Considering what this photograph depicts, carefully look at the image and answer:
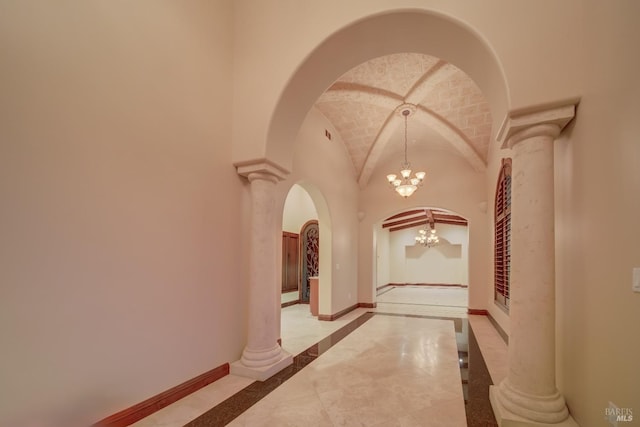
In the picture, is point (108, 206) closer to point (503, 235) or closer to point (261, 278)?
point (261, 278)

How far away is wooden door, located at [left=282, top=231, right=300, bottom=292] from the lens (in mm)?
8484

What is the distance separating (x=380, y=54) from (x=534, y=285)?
281cm

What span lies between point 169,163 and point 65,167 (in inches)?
32.9

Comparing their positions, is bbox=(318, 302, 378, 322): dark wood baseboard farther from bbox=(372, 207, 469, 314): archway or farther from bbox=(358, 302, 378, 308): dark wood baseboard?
bbox=(372, 207, 469, 314): archway

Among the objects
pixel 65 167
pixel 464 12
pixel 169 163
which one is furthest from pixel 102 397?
pixel 464 12

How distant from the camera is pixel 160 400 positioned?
2625 mm

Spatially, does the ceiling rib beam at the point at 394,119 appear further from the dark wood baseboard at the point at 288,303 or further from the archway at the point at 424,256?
the archway at the point at 424,256

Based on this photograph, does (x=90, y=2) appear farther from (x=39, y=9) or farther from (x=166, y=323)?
(x=166, y=323)

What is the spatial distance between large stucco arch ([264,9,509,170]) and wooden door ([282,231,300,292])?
4.90 metres

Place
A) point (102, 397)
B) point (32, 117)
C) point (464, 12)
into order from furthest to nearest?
point (464, 12), point (102, 397), point (32, 117)

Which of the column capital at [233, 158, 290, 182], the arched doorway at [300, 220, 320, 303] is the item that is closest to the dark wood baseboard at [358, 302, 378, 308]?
the arched doorway at [300, 220, 320, 303]

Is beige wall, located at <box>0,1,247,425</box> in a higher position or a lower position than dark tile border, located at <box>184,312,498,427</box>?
higher

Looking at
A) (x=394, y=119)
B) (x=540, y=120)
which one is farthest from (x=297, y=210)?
(x=540, y=120)

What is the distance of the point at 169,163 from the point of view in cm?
282
